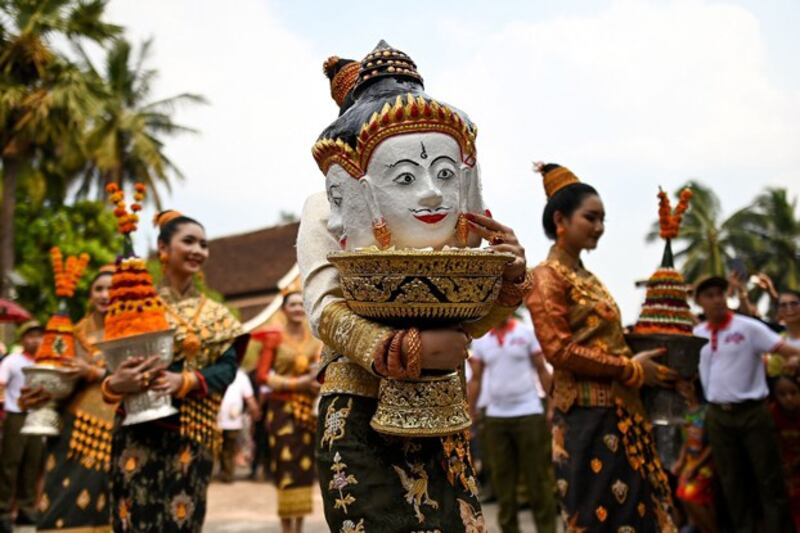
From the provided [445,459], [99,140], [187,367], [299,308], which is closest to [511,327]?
[299,308]

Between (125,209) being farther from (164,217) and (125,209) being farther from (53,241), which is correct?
(53,241)

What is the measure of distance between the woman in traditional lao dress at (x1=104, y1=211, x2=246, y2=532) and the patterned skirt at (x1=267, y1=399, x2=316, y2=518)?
2.55m

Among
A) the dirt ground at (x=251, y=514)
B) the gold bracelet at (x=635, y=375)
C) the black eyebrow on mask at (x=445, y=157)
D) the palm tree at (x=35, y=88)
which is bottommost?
the dirt ground at (x=251, y=514)

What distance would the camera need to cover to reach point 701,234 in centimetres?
3575

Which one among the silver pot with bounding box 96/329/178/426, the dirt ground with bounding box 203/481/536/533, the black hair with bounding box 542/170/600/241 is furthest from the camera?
the dirt ground with bounding box 203/481/536/533

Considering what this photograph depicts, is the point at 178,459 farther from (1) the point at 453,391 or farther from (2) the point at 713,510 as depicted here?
(2) the point at 713,510

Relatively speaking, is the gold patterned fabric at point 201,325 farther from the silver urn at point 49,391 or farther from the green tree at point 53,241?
the green tree at point 53,241

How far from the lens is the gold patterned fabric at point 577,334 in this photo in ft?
14.2

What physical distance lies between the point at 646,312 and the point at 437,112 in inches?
91.5

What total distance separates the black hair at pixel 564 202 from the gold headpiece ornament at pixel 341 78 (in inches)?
70.1

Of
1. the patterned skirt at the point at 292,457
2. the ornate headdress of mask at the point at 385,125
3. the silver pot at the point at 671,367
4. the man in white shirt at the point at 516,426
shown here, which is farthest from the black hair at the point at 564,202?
the patterned skirt at the point at 292,457

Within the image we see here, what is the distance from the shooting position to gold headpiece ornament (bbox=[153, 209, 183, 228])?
485 centimetres

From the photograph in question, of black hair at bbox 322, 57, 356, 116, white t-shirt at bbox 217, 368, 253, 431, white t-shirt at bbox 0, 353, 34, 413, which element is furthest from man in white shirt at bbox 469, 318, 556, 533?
white t-shirt at bbox 217, 368, 253, 431

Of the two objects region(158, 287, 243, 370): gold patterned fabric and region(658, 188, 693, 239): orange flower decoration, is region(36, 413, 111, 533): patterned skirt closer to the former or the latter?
region(158, 287, 243, 370): gold patterned fabric
